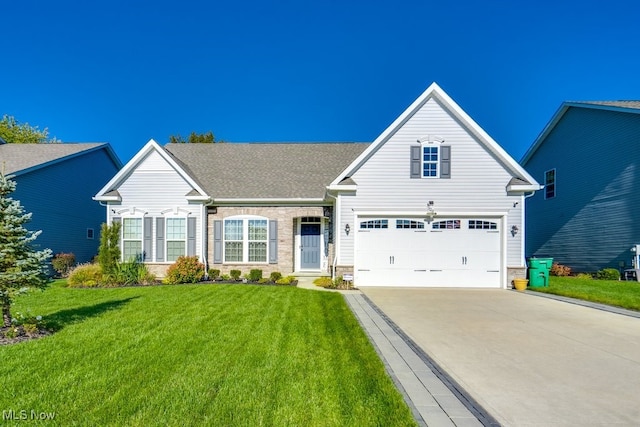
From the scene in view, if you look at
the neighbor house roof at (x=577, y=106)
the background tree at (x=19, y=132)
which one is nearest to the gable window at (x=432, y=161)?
the neighbor house roof at (x=577, y=106)

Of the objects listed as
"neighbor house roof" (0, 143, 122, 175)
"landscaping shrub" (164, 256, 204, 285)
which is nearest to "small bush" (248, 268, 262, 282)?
"landscaping shrub" (164, 256, 204, 285)

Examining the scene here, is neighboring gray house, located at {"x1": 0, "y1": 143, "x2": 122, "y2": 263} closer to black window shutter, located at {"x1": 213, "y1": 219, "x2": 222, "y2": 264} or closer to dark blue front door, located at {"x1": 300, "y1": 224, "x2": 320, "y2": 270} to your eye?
black window shutter, located at {"x1": 213, "y1": 219, "x2": 222, "y2": 264}

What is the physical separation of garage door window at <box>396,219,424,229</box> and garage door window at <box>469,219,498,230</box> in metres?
1.85

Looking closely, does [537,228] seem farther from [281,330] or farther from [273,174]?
[281,330]

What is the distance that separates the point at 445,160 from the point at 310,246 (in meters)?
6.79

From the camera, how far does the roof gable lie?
43.6 feet

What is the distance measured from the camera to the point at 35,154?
722 inches

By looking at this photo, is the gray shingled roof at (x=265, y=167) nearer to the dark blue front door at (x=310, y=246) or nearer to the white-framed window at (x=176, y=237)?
the dark blue front door at (x=310, y=246)

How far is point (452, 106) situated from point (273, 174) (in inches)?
324

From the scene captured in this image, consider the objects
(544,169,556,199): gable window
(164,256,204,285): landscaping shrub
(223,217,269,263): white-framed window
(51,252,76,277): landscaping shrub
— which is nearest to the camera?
(164,256,204,285): landscaping shrub

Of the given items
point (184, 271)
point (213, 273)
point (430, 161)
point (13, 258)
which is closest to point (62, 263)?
point (184, 271)

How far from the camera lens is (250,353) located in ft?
17.6

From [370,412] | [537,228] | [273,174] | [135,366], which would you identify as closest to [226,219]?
[273,174]

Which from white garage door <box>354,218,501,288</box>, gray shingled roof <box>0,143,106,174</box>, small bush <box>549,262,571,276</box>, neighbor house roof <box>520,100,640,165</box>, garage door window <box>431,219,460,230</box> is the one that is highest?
neighbor house roof <box>520,100,640,165</box>
